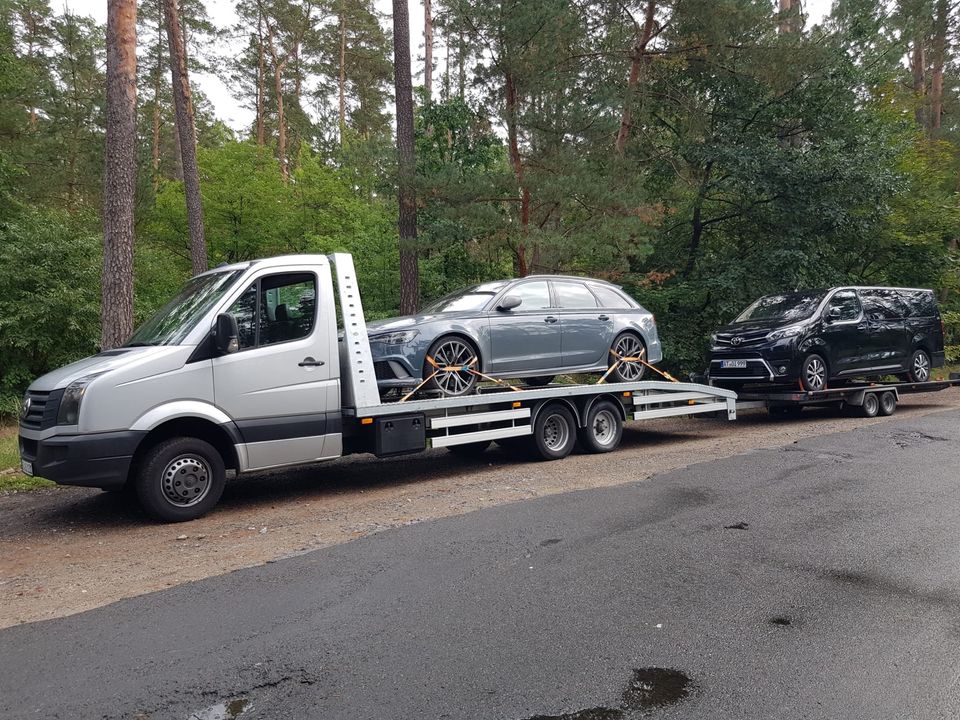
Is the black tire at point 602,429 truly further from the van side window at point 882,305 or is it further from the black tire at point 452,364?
the van side window at point 882,305

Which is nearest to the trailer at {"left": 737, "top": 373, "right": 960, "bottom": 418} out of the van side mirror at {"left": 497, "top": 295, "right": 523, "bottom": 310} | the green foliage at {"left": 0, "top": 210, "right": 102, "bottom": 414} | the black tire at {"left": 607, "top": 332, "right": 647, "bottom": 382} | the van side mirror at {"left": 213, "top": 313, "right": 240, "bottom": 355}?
the black tire at {"left": 607, "top": 332, "right": 647, "bottom": 382}

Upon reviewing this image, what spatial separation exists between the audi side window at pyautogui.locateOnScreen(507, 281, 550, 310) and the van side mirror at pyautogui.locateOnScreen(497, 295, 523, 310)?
7 cm

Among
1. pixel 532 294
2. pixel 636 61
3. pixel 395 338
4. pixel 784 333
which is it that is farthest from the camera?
pixel 636 61

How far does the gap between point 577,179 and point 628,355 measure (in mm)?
5213

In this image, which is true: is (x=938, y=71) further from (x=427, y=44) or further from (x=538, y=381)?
(x=538, y=381)

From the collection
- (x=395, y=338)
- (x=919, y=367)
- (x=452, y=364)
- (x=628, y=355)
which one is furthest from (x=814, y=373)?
(x=395, y=338)

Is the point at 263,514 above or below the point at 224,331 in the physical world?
below

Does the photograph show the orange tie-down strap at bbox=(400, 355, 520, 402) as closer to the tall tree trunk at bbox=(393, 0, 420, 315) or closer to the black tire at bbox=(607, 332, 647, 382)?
the black tire at bbox=(607, 332, 647, 382)

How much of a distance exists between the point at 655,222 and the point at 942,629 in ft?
41.6

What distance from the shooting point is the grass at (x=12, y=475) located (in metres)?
8.59

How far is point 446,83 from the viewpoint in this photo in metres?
19.5

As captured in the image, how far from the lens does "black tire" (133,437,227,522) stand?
21.9 ft

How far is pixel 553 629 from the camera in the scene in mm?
4223

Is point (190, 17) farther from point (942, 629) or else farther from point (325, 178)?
point (942, 629)
